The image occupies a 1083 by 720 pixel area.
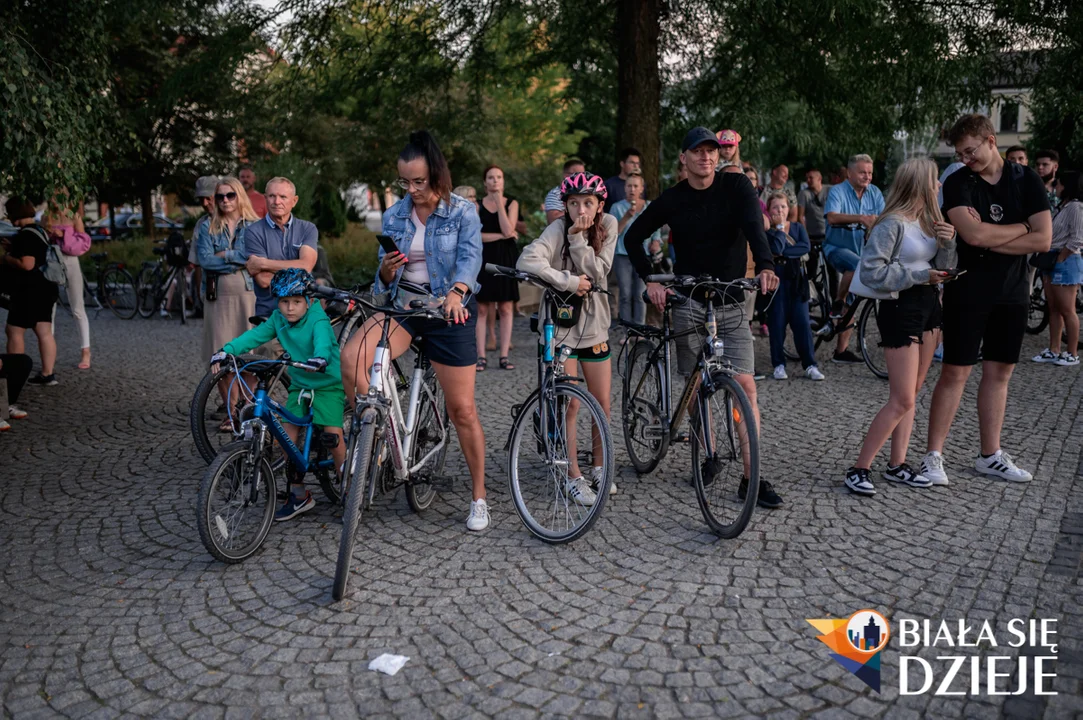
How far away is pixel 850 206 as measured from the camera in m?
9.55

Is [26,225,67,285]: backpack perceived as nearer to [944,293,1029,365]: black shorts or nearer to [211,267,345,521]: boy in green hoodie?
[211,267,345,521]: boy in green hoodie

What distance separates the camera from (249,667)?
11.7 feet

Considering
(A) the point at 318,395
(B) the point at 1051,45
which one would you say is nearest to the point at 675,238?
(A) the point at 318,395

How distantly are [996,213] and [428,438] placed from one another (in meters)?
3.56

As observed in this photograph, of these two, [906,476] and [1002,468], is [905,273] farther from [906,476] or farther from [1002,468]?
[1002,468]

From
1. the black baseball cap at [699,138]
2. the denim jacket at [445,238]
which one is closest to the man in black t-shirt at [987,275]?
the black baseball cap at [699,138]

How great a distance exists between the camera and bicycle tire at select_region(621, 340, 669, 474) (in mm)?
5695

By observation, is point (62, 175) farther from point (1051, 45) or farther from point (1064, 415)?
point (1051, 45)

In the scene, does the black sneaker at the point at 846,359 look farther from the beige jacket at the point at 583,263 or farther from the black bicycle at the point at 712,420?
the beige jacket at the point at 583,263

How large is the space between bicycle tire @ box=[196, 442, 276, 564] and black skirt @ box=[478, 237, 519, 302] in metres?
5.18

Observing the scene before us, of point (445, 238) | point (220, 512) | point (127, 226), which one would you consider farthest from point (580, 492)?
point (127, 226)

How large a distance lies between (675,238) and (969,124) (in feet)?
5.96

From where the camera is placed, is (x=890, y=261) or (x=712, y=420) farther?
(x=890, y=261)

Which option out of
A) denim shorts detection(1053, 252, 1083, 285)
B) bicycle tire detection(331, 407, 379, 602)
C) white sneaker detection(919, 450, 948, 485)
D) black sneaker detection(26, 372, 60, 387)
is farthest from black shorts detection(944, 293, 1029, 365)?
black sneaker detection(26, 372, 60, 387)
